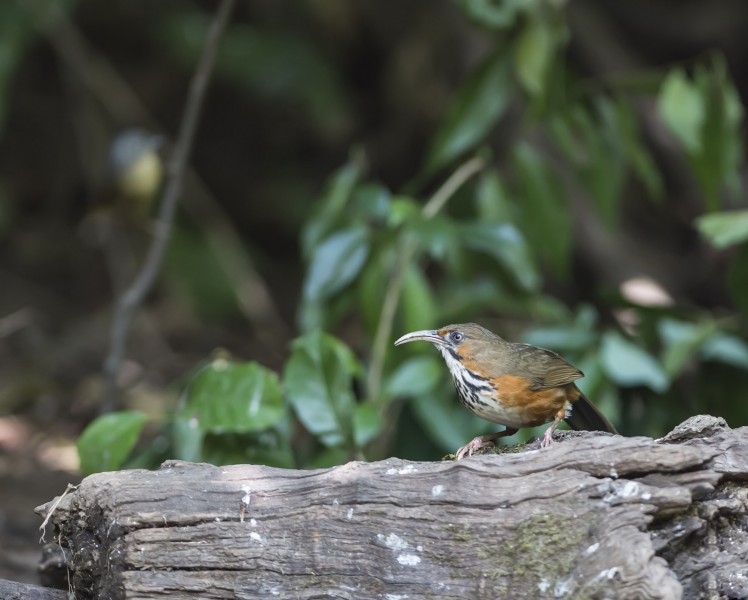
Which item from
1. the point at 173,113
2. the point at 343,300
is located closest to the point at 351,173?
the point at 343,300

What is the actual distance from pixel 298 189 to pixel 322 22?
1690mm

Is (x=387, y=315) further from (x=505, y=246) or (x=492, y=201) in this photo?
(x=492, y=201)

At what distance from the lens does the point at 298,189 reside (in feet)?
33.4

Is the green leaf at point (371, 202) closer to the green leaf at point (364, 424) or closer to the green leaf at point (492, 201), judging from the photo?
the green leaf at point (492, 201)

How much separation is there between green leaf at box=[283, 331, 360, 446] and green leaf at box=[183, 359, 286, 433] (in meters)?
0.14

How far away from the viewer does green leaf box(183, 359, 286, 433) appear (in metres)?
3.99

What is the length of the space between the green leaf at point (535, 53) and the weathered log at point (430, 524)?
2487 mm

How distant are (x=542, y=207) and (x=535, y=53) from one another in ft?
3.00

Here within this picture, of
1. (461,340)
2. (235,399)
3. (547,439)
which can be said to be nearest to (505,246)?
(461,340)

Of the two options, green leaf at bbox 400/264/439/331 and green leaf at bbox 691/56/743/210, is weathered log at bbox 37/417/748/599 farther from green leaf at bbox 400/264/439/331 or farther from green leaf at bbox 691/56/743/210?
green leaf at bbox 691/56/743/210

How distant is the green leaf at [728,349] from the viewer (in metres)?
5.08

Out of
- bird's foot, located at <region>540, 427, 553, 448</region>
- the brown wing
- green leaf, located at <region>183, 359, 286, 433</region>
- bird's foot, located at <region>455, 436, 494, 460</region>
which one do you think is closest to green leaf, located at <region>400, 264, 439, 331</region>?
green leaf, located at <region>183, 359, 286, 433</region>

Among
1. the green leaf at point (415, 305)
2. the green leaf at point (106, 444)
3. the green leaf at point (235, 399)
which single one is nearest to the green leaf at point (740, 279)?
the green leaf at point (415, 305)

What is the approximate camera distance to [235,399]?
160 inches
